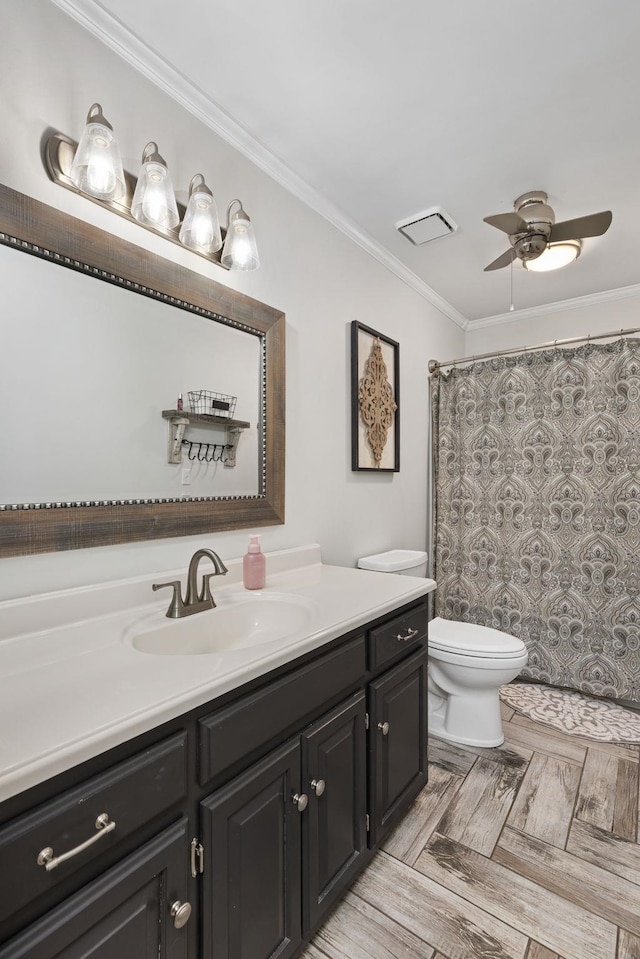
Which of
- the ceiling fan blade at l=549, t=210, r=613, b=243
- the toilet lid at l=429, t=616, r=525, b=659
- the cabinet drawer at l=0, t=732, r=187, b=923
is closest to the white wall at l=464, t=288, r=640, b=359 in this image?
the ceiling fan blade at l=549, t=210, r=613, b=243

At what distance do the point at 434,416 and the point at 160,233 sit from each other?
212 centimetres

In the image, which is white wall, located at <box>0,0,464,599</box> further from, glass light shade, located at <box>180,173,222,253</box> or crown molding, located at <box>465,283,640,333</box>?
crown molding, located at <box>465,283,640,333</box>

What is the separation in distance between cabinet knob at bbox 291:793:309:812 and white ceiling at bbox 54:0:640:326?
198 centimetres

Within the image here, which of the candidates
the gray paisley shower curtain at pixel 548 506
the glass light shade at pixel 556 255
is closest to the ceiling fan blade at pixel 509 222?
the glass light shade at pixel 556 255

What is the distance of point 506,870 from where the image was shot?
4.70 feet

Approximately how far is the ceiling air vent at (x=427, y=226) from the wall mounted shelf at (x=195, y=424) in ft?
4.45

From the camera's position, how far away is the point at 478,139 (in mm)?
1719

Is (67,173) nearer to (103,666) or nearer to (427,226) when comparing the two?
(103,666)

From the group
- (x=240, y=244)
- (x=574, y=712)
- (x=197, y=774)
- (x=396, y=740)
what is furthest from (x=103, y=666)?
(x=574, y=712)

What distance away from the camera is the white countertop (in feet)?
2.15

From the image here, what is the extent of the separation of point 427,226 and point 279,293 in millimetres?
937

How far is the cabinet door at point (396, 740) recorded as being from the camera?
138 cm

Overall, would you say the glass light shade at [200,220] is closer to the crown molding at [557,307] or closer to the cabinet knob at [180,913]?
the cabinet knob at [180,913]

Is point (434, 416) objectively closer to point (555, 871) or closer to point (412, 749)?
point (412, 749)
